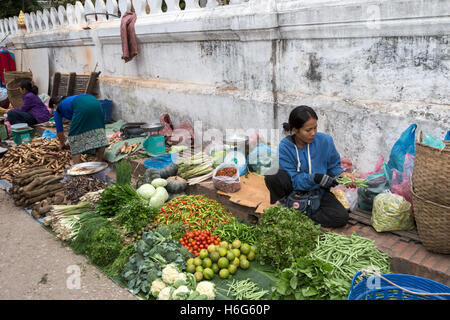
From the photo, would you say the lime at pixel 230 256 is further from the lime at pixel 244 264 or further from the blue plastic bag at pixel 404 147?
the blue plastic bag at pixel 404 147

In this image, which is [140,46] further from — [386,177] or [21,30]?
[21,30]

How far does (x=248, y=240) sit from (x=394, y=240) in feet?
5.20

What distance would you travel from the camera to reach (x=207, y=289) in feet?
11.2

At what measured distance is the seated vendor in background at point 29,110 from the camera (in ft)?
31.8

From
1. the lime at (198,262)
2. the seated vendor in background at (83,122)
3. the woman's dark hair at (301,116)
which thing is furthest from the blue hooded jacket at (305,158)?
the seated vendor in background at (83,122)

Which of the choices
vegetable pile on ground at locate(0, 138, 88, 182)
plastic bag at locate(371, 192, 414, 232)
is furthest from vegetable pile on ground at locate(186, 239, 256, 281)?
vegetable pile on ground at locate(0, 138, 88, 182)

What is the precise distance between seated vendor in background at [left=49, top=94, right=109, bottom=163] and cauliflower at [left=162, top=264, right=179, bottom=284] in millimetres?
4111

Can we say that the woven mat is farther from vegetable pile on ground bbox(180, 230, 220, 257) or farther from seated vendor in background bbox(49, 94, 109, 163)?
seated vendor in background bbox(49, 94, 109, 163)

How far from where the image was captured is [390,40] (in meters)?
4.43

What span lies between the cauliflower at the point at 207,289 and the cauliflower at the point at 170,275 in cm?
26

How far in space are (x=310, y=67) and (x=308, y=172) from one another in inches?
73.9

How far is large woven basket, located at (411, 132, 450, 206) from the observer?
3.10m

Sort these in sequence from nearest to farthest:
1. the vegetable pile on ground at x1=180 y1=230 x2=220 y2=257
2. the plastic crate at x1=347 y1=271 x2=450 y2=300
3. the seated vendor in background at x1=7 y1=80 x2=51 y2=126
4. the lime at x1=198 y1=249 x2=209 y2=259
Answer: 1. the plastic crate at x1=347 y1=271 x2=450 y2=300
2. the lime at x1=198 y1=249 x2=209 y2=259
3. the vegetable pile on ground at x1=180 y1=230 x2=220 y2=257
4. the seated vendor in background at x1=7 y1=80 x2=51 y2=126

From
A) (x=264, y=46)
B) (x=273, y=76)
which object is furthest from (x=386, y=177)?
(x=264, y=46)
